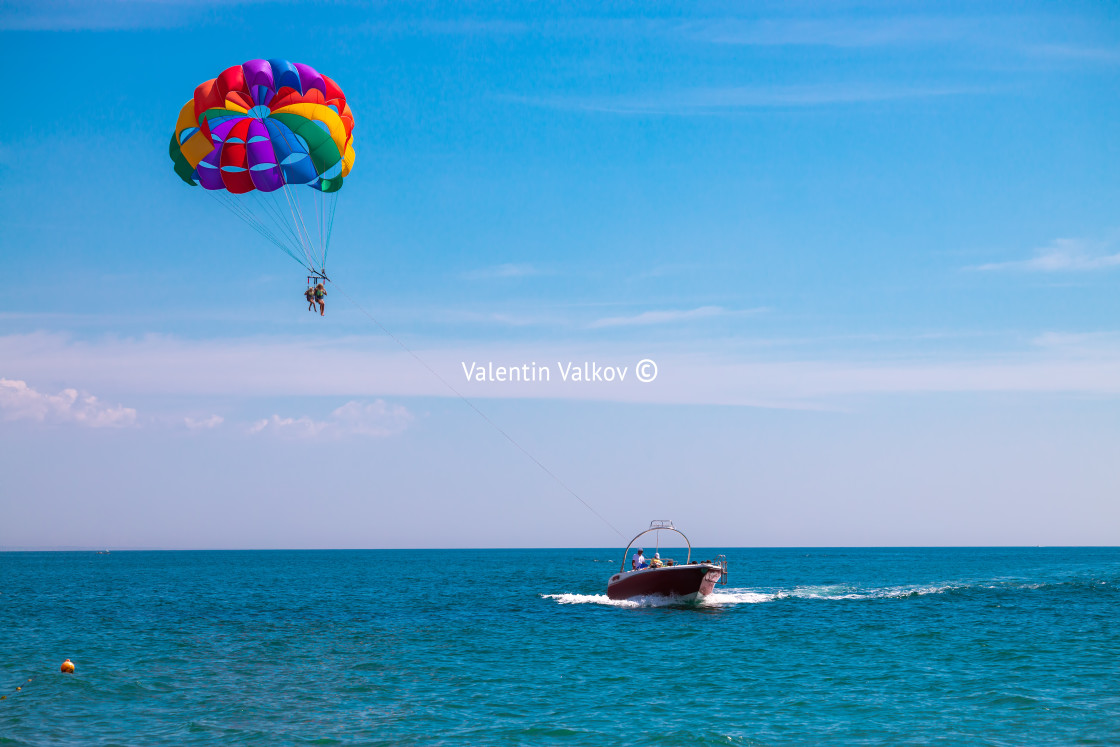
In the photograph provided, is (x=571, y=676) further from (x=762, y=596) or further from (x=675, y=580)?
(x=762, y=596)

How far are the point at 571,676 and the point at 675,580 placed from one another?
1568 cm

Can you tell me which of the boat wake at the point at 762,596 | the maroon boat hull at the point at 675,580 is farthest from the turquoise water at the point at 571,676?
the boat wake at the point at 762,596

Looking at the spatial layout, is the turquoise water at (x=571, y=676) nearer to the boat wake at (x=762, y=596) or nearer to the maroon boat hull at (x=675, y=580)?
the maroon boat hull at (x=675, y=580)

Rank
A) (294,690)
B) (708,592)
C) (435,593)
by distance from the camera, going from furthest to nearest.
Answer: (435,593) < (708,592) < (294,690)

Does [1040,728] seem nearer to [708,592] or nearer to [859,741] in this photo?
[859,741]

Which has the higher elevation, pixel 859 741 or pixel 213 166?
pixel 213 166

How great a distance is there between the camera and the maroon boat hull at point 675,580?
1449 inches

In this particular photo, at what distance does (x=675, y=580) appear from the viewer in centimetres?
3719

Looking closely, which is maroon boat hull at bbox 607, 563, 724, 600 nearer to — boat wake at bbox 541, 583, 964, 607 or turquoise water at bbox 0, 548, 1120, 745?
boat wake at bbox 541, 583, 964, 607

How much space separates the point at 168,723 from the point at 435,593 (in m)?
39.6

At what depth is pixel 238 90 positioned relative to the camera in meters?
25.0

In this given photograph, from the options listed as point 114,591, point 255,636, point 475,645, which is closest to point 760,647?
point 475,645

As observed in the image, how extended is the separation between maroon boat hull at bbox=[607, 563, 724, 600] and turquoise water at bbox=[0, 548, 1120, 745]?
1.24 m

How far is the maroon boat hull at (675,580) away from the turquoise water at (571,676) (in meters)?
1.24
